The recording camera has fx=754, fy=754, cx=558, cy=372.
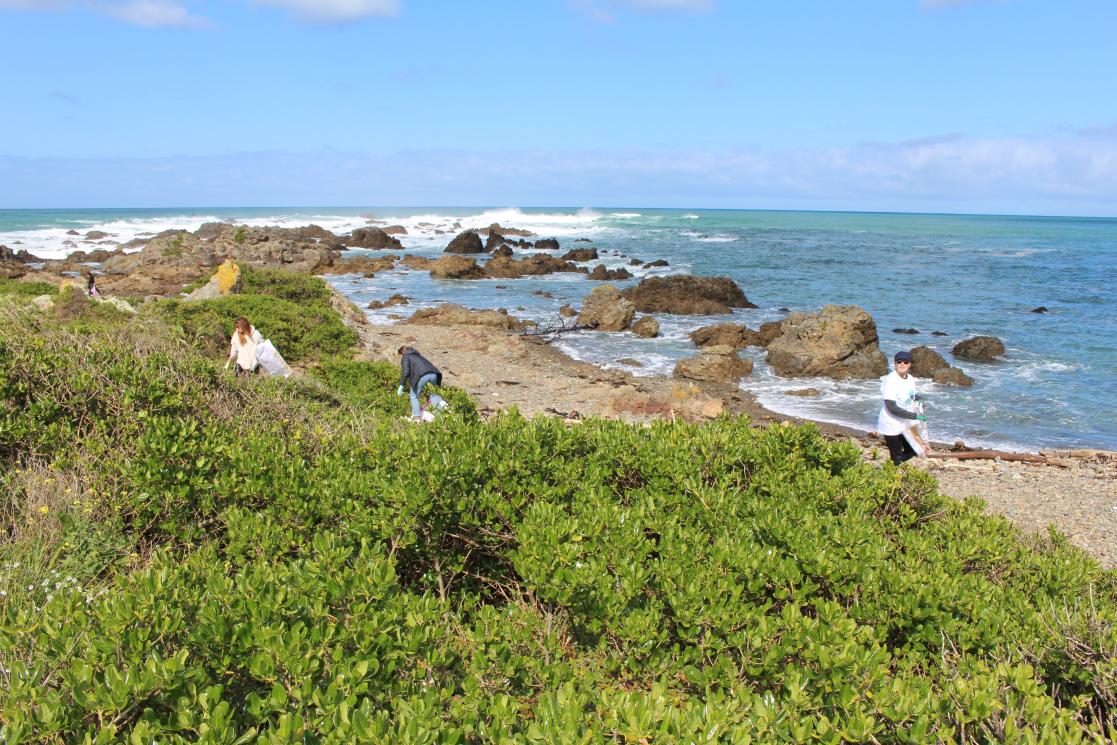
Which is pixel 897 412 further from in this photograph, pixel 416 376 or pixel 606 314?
pixel 606 314

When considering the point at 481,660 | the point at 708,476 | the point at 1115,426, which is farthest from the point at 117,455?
the point at 1115,426

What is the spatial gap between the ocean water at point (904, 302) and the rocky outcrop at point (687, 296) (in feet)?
2.66

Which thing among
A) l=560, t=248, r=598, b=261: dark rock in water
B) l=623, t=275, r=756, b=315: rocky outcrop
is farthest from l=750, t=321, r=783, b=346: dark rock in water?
l=560, t=248, r=598, b=261: dark rock in water

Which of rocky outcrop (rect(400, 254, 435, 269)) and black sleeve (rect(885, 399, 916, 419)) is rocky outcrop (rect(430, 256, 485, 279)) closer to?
rocky outcrop (rect(400, 254, 435, 269))

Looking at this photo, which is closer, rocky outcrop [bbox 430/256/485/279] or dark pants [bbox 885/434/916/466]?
dark pants [bbox 885/434/916/466]

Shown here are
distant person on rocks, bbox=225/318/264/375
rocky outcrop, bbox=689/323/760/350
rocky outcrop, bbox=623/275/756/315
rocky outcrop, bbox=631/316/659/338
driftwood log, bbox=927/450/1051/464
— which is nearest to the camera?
distant person on rocks, bbox=225/318/264/375

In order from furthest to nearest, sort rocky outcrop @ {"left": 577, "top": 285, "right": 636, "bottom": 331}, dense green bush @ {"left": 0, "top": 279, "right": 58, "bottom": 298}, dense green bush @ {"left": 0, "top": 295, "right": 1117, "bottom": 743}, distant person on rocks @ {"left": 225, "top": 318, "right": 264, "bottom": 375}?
rocky outcrop @ {"left": 577, "top": 285, "right": 636, "bottom": 331} → dense green bush @ {"left": 0, "top": 279, "right": 58, "bottom": 298} → distant person on rocks @ {"left": 225, "top": 318, "right": 264, "bottom": 375} → dense green bush @ {"left": 0, "top": 295, "right": 1117, "bottom": 743}

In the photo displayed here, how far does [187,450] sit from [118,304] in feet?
37.9

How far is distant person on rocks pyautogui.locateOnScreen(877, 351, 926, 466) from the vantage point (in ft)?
26.6

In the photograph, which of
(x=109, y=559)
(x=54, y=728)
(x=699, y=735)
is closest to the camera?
(x=54, y=728)

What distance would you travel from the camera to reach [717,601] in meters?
3.50

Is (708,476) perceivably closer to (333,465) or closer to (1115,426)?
(333,465)

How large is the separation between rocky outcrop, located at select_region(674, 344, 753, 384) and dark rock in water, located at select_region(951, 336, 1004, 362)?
22.6 ft

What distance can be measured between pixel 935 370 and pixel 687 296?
37.2 ft
